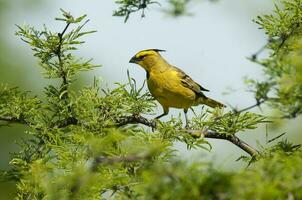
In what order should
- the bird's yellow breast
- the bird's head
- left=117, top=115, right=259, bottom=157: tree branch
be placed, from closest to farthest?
left=117, top=115, right=259, bottom=157: tree branch
the bird's yellow breast
the bird's head

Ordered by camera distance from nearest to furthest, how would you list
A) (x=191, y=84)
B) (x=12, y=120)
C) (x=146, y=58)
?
1. (x=12, y=120)
2. (x=191, y=84)
3. (x=146, y=58)

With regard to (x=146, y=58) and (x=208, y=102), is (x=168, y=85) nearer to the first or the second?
(x=208, y=102)

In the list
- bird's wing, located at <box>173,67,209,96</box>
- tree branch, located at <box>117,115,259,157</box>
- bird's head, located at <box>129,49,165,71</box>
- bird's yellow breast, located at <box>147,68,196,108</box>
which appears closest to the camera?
tree branch, located at <box>117,115,259,157</box>

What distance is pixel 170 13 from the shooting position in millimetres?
3096

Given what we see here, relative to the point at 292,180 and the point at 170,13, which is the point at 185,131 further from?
the point at 292,180

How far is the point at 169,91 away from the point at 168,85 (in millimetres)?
64

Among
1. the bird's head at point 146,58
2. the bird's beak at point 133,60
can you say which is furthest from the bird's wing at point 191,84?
the bird's beak at point 133,60

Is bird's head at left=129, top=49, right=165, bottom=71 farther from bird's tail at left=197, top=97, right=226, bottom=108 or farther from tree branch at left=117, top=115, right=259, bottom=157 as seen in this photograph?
tree branch at left=117, top=115, right=259, bottom=157

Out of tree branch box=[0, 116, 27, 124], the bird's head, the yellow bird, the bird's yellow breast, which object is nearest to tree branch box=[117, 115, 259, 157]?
tree branch box=[0, 116, 27, 124]

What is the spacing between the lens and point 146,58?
621cm

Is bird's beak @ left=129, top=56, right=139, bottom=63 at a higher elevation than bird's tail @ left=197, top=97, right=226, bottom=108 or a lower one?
higher

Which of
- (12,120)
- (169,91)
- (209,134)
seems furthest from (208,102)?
(12,120)

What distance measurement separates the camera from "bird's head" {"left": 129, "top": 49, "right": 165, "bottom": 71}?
20.2ft

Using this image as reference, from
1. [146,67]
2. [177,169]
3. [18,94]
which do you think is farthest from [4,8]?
[177,169]
